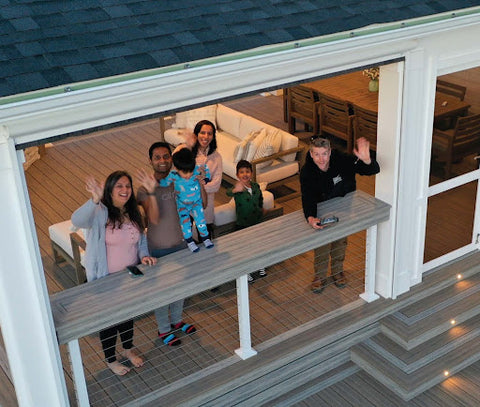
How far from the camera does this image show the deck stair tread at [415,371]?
564 cm

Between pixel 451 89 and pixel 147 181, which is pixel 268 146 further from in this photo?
pixel 147 181

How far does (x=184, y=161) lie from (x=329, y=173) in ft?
4.20

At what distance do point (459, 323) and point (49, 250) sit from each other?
4094 mm

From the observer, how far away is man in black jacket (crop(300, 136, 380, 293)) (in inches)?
222

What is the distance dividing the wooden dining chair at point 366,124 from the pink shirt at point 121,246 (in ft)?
15.4

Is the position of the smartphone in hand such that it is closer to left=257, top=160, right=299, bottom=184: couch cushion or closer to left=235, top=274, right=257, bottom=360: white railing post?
left=235, top=274, right=257, bottom=360: white railing post

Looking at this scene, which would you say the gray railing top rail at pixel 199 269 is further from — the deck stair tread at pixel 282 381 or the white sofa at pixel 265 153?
the white sofa at pixel 265 153

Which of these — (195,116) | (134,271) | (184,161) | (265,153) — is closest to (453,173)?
(265,153)

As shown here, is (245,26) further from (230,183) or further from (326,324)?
(230,183)

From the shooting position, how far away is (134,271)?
16.6 feet

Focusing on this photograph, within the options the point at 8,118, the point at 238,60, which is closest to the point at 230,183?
the point at 238,60

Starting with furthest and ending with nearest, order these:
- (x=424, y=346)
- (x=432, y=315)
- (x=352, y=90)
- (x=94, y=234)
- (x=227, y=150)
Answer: (x=352, y=90)
(x=227, y=150)
(x=432, y=315)
(x=424, y=346)
(x=94, y=234)

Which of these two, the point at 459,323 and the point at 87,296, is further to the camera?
the point at 459,323

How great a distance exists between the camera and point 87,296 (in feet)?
15.9
